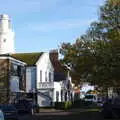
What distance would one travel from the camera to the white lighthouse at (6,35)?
8838 cm

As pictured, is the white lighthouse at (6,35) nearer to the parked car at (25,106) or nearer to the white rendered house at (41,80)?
the white rendered house at (41,80)

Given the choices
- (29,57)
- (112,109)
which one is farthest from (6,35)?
(112,109)

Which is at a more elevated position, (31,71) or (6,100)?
(31,71)

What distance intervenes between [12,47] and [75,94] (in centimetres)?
2462

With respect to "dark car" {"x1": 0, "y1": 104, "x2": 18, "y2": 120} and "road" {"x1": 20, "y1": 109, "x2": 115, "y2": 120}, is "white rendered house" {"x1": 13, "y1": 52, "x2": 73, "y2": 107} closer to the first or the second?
"road" {"x1": 20, "y1": 109, "x2": 115, "y2": 120}

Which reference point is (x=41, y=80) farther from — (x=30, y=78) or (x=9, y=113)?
(x=9, y=113)

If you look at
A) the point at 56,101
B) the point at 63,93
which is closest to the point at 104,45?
the point at 56,101

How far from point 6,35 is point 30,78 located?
45.3 feet

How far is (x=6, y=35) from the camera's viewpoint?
89312 millimetres

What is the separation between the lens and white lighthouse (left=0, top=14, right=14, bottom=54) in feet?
290

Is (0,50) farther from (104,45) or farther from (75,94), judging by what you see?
(104,45)

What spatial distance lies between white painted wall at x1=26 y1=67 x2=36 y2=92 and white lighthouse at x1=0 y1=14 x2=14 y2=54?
1280 cm

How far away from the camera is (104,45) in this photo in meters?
55.9

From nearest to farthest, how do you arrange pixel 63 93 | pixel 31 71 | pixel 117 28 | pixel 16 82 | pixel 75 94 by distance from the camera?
pixel 117 28, pixel 16 82, pixel 31 71, pixel 63 93, pixel 75 94
